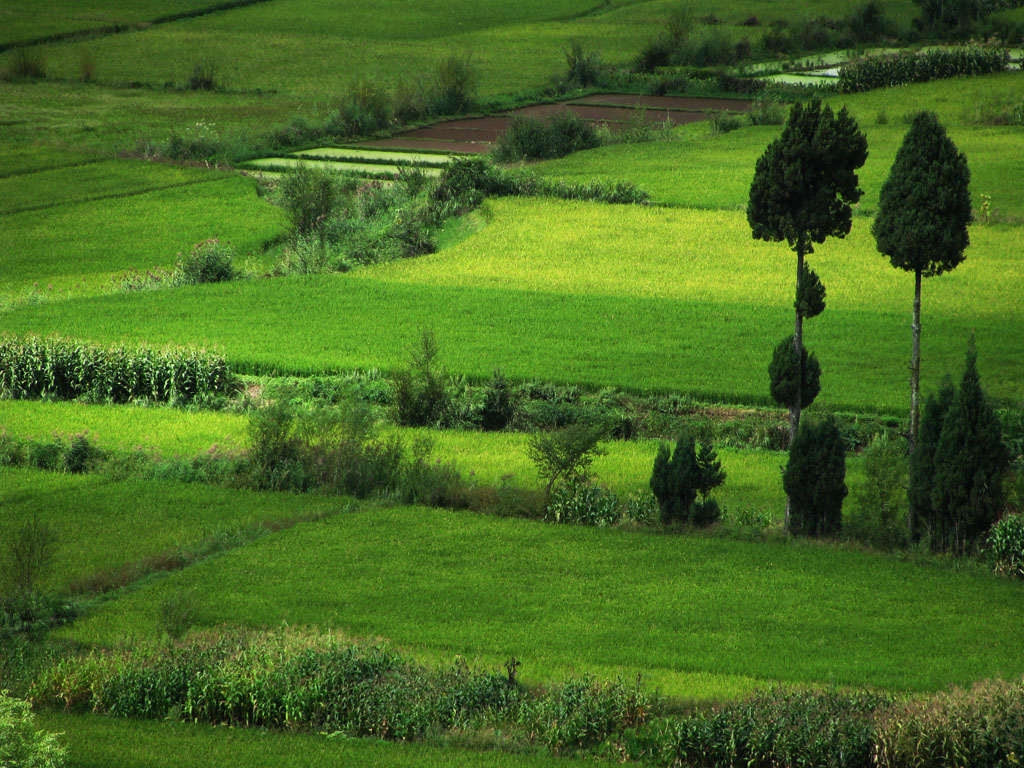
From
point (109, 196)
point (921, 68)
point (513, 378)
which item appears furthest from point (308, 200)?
point (921, 68)

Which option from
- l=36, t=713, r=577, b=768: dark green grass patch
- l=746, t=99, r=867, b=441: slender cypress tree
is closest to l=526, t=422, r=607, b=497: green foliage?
l=746, t=99, r=867, b=441: slender cypress tree

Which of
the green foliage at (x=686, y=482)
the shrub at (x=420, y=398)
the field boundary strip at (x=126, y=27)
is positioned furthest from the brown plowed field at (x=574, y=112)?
the green foliage at (x=686, y=482)

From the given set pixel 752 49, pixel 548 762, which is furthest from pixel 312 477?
pixel 752 49

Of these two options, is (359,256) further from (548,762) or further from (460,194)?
(548,762)

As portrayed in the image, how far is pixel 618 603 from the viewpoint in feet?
59.5

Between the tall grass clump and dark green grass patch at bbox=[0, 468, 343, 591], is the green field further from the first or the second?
dark green grass patch at bbox=[0, 468, 343, 591]

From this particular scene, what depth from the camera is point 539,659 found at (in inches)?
628

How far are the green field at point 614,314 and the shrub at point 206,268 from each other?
6.09ft

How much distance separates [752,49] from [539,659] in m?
83.5

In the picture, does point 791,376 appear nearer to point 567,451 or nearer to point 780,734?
point 567,451

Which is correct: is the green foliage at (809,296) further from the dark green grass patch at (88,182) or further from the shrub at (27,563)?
the dark green grass patch at (88,182)

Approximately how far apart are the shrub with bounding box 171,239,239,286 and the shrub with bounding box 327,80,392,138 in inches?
1065

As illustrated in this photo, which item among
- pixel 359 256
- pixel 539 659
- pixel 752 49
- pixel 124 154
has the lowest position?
pixel 539 659

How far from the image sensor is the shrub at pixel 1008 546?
Result: 19312mm
